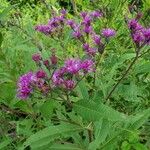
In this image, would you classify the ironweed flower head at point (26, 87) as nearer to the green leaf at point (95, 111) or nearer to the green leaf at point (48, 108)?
the green leaf at point (48, 108)

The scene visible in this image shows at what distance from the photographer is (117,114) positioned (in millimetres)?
1837

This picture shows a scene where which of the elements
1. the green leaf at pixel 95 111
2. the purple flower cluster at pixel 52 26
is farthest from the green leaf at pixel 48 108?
the purple flower cluster at pixel 52 26

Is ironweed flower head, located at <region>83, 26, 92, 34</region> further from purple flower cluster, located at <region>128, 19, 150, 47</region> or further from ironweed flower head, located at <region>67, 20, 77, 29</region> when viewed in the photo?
purple flower cluster, located at <region>128, 19, 150, 47</region>

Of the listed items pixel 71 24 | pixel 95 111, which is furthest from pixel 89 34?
pixel 95 111

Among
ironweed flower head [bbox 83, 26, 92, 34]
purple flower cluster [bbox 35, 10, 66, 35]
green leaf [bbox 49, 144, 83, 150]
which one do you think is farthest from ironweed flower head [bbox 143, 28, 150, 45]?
purple flower cluster [bbox 35, 10, 66, 35]

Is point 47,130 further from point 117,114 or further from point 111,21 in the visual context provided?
point 111,21

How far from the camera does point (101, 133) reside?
1.94 meters

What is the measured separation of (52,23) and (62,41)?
16cm

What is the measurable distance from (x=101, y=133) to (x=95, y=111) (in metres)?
0.12

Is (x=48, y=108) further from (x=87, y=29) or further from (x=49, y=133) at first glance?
(x=87, y=29)

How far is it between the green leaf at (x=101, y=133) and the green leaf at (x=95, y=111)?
0.09 meters

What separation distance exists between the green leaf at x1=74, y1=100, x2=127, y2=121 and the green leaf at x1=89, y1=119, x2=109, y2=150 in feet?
0.30

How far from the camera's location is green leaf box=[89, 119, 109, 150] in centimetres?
193

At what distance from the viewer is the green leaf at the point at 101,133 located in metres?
1.93
